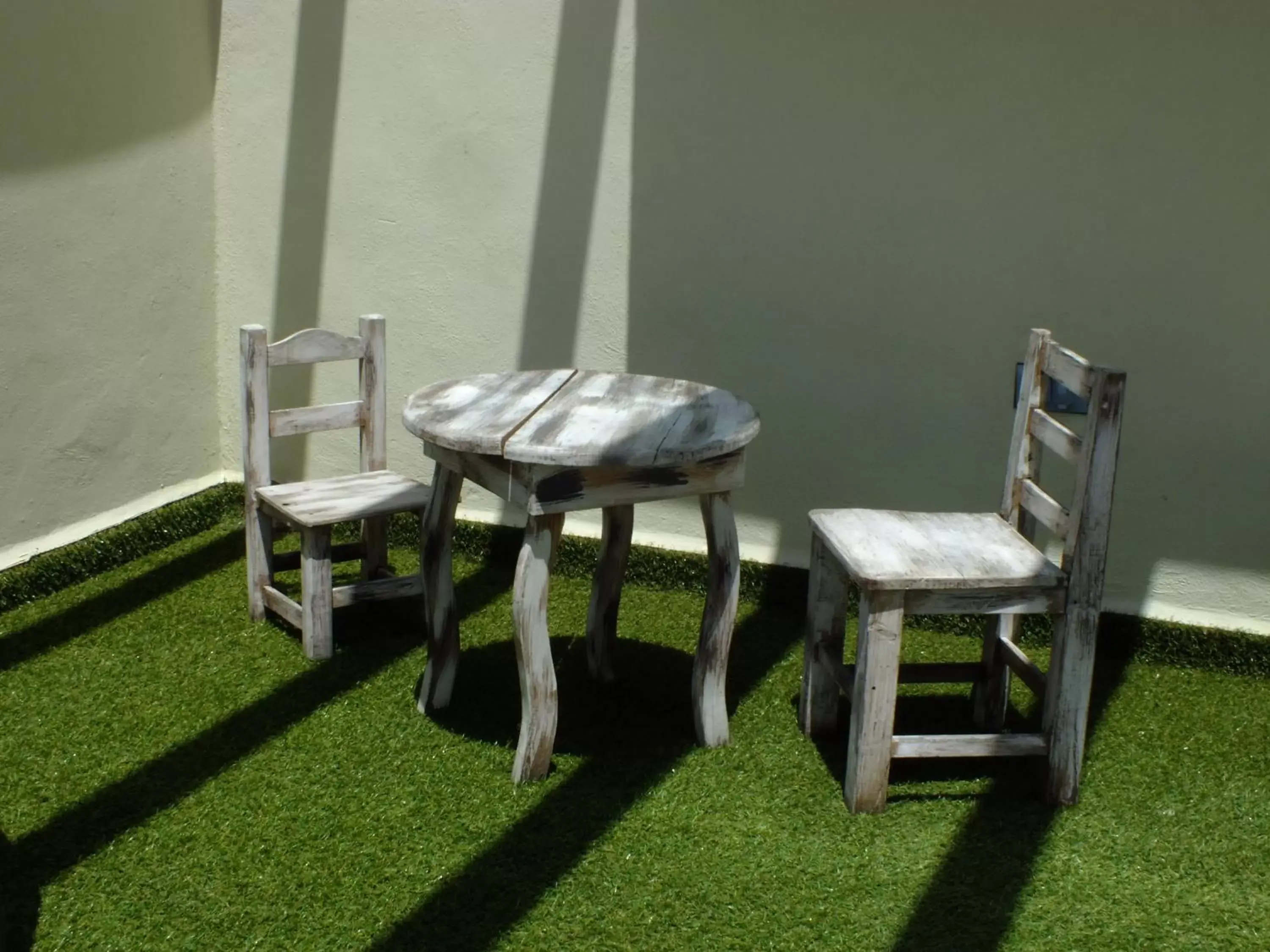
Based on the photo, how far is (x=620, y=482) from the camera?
3266mm

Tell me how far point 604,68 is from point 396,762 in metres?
2.46

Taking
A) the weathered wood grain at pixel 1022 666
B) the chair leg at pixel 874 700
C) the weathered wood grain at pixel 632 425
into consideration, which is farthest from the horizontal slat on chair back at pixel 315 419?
the weathered wood grain at pixel 1022 666

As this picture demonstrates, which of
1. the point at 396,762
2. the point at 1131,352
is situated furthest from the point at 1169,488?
the point at 396,762

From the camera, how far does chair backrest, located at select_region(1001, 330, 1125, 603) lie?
311 centimetres

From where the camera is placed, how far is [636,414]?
3.49 metres

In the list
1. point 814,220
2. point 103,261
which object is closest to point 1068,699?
point 814,220

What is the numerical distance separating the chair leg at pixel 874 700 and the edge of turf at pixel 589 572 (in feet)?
4.33

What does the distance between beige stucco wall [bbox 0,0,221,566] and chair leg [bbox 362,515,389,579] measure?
1.08 meters

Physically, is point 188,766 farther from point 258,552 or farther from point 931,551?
point 931,551

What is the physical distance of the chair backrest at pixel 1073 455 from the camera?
3109 mm

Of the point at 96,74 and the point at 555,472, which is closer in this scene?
the point at 555,472

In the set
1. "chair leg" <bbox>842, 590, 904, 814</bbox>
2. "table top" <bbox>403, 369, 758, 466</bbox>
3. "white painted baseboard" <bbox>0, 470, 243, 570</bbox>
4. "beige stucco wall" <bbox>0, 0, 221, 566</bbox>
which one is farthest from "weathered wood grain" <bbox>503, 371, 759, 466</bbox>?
"white painted baseboard" <bbox>0, 470, 243, 570</bbox>

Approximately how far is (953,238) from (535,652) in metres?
2.00

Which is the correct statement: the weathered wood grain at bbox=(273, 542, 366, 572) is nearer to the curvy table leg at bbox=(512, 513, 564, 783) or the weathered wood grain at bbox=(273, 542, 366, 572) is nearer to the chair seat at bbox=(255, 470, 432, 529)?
the chair seat at bbox=(255, 470, 432, 529)
